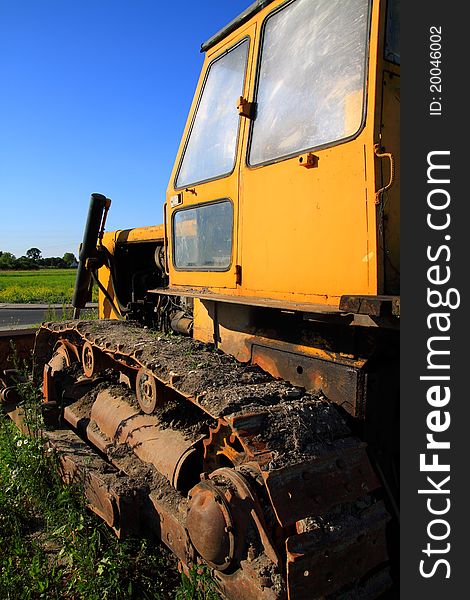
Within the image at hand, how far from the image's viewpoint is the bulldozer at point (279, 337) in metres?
1.96

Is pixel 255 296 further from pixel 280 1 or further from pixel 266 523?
pixel 280 1

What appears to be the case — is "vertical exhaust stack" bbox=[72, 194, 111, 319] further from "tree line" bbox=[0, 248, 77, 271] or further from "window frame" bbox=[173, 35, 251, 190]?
"tree line" bbox=[0, 248, 77, 271]

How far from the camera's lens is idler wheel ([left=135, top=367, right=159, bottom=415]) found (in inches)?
128

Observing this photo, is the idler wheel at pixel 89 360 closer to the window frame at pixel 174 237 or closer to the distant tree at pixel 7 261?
the window frame at pixel 174 237

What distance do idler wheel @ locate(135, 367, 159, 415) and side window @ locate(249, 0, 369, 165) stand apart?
162cm

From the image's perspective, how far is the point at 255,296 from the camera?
279cm

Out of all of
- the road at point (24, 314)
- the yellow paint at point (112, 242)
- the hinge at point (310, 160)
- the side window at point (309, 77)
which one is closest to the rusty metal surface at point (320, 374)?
the hinge at point (310, 160)

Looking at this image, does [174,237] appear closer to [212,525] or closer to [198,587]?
[212,525]

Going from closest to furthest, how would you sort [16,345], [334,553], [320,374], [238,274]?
1. [334,553]
2. [320,374]
3. [238,274]
4. [16,345]

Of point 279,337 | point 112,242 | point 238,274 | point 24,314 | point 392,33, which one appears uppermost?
point 392,33

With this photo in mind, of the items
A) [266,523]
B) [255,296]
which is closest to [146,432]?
[255,296]

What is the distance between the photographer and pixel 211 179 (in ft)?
10.5

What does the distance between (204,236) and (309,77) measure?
4.15 feet

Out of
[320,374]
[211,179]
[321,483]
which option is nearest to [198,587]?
[321,483]
